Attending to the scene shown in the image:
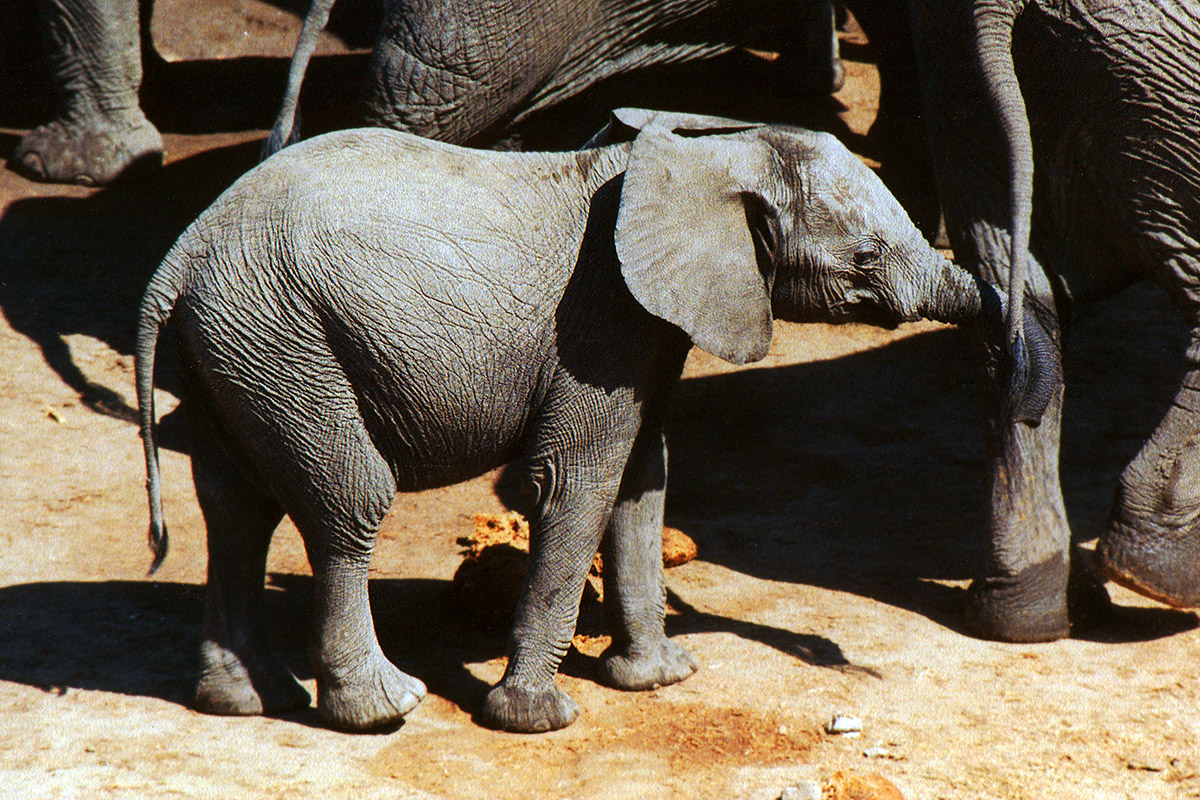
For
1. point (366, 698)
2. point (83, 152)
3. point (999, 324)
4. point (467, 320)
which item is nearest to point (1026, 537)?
point (999, 324)

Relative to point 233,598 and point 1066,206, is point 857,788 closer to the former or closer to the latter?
point 233,598

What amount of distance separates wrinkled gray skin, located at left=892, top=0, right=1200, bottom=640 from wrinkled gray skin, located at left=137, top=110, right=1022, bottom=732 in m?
0.68

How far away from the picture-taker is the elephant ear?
3.32m

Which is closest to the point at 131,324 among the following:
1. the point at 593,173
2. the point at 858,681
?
the point at 593,173

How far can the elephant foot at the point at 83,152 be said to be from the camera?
299 inches

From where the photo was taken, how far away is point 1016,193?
141 inches

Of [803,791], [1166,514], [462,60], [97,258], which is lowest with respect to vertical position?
[803,791]

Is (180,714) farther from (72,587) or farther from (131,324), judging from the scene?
(131,324)

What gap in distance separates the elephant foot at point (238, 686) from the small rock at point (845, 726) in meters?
1.51

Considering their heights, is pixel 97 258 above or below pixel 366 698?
above

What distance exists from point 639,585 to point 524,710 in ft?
1.93

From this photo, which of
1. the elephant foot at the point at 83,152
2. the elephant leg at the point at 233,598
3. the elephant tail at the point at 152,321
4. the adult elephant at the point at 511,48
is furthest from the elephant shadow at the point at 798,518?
the elephant foot at the point at 83,152

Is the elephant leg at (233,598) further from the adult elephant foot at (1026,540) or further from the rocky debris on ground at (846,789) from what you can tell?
the adult elephant foot at (1026,540)

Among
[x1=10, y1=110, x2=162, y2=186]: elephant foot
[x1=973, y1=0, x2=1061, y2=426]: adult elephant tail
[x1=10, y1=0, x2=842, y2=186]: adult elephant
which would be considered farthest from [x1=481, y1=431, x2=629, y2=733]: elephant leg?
[x1=10, y1=110, x2=162, y2=186]: elephant foot
